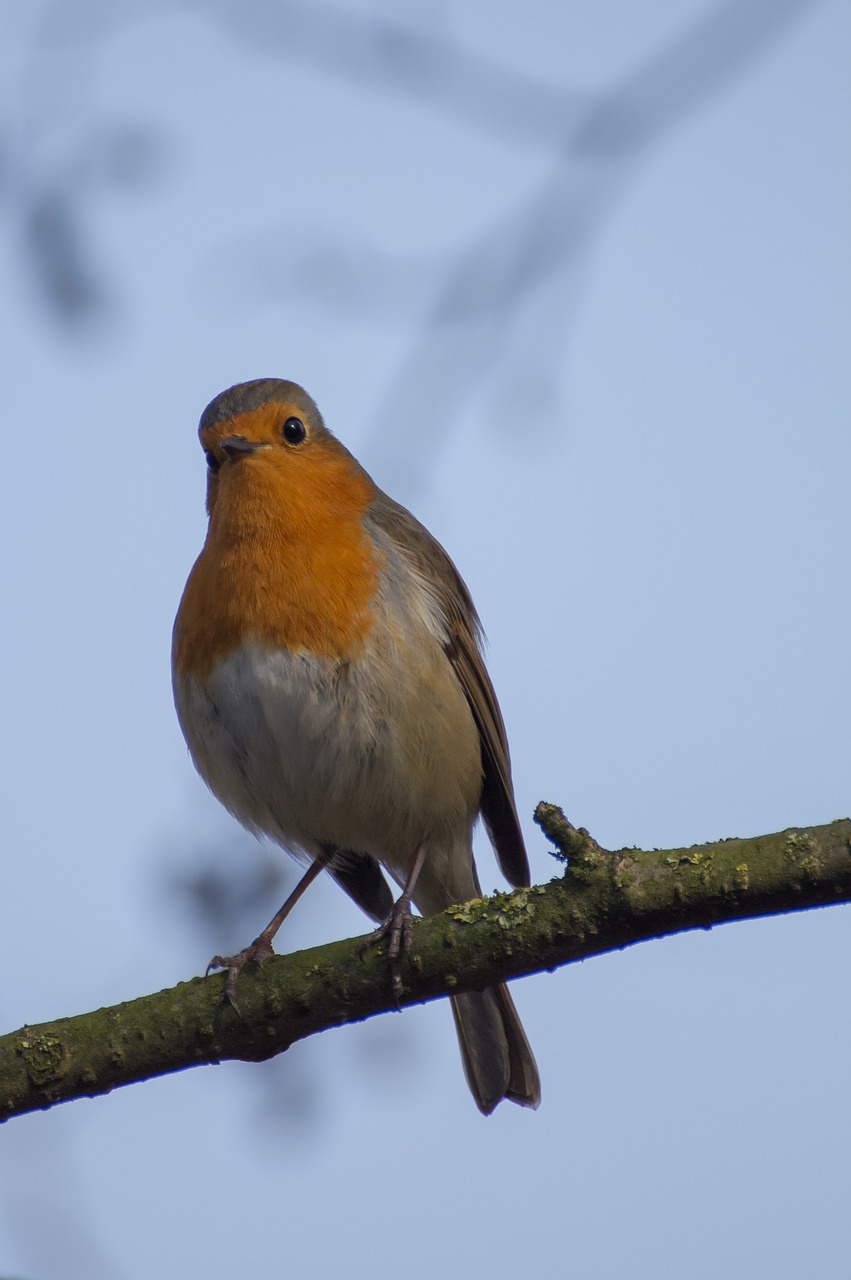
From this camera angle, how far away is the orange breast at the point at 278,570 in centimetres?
422

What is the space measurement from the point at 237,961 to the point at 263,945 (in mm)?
426

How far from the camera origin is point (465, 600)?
17.1 ft

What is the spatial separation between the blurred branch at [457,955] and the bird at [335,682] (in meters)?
0.58

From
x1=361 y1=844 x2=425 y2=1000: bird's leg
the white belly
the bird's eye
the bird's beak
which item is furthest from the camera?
the bird's eye

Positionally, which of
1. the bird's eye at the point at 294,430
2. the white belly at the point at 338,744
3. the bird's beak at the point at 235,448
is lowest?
the white belly at the point at 338,744

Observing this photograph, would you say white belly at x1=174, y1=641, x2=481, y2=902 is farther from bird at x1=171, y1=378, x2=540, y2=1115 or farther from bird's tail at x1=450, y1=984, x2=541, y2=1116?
bird's tail at x1=450, y1=984, x2=541, y2=1116

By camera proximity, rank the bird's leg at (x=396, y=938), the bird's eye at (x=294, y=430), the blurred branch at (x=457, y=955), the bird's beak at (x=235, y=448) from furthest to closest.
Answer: the bird's eye at (x=294, y=430) < the bird's beak at (x=235, y=448) < the bird's leg at (x=396, y=938) < the blurred branch at (x=457, y=955)

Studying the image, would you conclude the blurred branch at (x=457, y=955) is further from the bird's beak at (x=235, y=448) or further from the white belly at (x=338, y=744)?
the bird's beak at (x=235, y=448)

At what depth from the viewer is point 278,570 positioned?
4301 mm

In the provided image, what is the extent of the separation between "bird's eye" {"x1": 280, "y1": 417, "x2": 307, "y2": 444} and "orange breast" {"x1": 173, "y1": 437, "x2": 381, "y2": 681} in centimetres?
13

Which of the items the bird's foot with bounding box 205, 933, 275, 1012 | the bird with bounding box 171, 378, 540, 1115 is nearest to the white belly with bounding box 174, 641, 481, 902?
the bird with bounding box 171, 378, 540, 1115

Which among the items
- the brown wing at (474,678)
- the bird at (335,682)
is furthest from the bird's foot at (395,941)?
the brown wing at (474,678)

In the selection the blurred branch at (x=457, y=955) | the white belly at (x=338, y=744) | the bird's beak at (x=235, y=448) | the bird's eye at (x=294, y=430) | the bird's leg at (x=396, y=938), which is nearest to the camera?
the blurred branch at (x=457, y=955)

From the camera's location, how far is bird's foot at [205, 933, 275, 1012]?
3.28 meters
